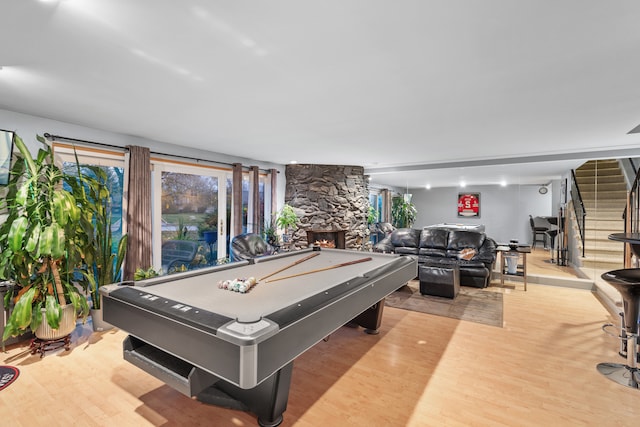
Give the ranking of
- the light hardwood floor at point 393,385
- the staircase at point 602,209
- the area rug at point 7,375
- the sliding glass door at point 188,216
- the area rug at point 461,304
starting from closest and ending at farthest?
the light hardwood floor at point 393,385, the area rug at point 7,375, the area rug at point 461,304, the sliding glass door at point 188,216, the staircase at point 602,209

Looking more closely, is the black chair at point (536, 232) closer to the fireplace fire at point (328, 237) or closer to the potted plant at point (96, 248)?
the fireplace fire at point (328, 237)

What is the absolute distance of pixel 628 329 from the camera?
2.67 meters

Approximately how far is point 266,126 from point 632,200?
17.5 feet

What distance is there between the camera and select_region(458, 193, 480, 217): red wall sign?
625cm

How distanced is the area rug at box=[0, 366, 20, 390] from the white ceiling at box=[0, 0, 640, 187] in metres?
2.42

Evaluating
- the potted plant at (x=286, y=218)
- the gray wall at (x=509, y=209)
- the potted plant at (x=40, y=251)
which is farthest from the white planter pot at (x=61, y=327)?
the gray wall at (x=509, y=209)

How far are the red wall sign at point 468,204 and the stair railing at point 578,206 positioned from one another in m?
1.63

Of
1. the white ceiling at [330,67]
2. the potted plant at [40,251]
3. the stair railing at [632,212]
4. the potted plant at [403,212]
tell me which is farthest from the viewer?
the potted plant at [403,212]

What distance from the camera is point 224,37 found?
184 cm

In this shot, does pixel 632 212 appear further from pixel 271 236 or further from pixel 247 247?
pixel 271 236

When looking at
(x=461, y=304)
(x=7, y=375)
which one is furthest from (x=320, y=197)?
(x=7, y=375)

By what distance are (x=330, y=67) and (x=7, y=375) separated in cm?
362

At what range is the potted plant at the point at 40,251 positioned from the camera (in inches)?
109

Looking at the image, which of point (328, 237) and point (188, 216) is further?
point (328, 237)
